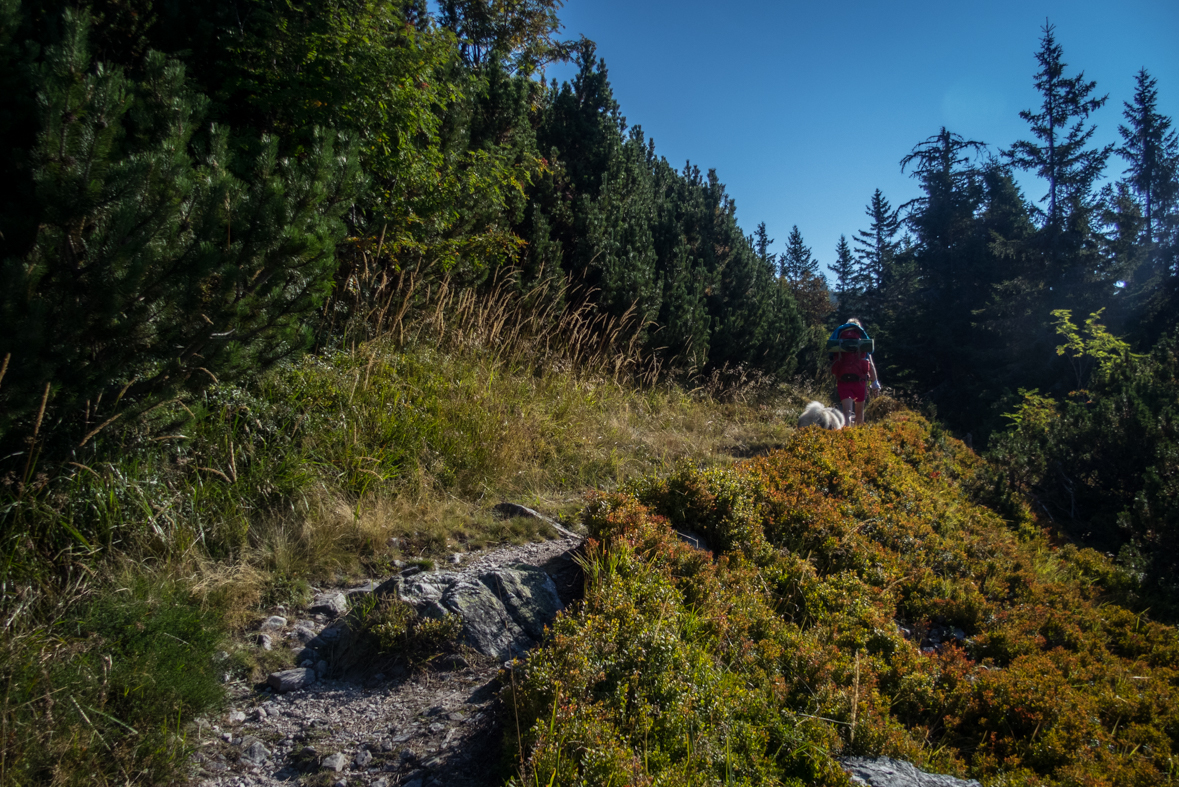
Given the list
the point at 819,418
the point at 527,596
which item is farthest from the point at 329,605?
the point at 819,418

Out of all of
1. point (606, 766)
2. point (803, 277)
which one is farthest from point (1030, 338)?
point (606, 766)

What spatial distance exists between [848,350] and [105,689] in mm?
9307

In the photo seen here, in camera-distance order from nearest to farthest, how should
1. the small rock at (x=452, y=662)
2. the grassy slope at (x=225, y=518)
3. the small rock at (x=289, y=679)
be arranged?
the grassy slope at (x=225, y=518) → the small rock at (x=289, y=679) → the small rock at (x=452, y=662)

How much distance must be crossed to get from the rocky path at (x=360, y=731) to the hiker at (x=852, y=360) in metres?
8.05

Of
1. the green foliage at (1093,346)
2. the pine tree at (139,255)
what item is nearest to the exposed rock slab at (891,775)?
the pine tree at (139,255)

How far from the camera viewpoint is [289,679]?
260cm

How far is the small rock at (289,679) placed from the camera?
8.46 ft

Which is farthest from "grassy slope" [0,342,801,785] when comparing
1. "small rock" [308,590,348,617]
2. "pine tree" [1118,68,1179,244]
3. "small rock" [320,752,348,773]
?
"pine tree" [1118,68,1179,244]

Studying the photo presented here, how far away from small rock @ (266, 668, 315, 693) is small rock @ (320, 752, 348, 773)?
52 centimetres

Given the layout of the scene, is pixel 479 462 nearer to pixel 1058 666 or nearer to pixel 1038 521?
pixel 1058 666

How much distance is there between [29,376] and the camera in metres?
2.45

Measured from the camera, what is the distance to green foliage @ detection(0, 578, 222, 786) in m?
1.86

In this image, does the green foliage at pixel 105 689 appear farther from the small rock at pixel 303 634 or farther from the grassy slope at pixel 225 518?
the small rock at pixel 303 634

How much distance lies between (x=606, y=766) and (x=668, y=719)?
0.38 metres
